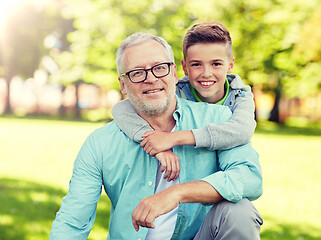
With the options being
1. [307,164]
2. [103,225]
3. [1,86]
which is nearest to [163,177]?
[103,225]

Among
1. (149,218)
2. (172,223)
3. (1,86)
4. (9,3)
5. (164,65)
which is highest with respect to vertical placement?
(9,3)

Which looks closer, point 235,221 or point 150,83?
point 235,221

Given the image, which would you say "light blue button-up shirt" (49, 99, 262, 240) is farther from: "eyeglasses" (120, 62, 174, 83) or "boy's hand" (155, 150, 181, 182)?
"eyeglasses" (120, 62, 174, 83)

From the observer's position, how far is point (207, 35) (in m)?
3.54

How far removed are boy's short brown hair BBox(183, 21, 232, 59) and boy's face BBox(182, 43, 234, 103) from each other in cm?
3

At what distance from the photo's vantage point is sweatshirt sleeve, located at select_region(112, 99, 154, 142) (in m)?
2.75

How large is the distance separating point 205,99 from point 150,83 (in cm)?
95

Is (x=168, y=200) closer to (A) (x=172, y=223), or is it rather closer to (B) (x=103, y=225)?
(A) (x=172, y=223)

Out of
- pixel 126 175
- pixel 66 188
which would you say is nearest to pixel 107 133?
pixel 126 175

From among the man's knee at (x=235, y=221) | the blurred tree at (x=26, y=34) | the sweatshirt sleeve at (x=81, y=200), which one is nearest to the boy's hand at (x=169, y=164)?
the man's knee at (x=235, y=221)

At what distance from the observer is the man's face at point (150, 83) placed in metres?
2.79

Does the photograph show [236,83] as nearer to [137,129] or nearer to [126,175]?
[137,129]

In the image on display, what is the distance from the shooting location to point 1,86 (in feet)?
156

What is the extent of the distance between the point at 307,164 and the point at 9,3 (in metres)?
26.4
